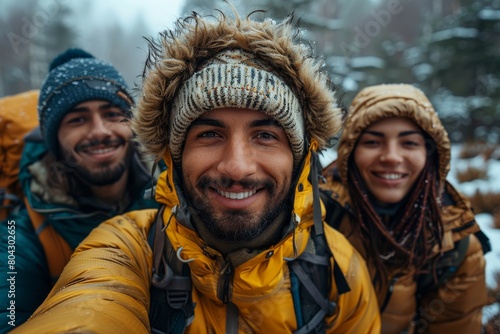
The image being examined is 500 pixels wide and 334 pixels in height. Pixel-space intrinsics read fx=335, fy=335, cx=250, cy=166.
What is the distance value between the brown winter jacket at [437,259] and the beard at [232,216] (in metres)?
1.36

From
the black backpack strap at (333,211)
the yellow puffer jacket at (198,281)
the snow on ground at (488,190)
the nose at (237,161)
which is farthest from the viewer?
the snow on ground at (488,190)

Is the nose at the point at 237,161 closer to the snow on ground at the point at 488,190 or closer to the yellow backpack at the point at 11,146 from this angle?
the snow on ground at the point at 488,190

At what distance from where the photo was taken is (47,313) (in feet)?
4.47

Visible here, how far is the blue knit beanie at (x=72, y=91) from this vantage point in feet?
9.25

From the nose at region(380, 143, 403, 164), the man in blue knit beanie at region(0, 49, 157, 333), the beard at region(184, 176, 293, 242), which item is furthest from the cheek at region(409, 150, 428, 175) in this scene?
the man in blue knit beanie at region(0, 49, 157, 333)

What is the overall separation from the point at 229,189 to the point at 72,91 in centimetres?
186

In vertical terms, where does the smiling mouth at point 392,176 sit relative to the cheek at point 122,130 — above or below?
below

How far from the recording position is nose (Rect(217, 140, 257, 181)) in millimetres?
1774

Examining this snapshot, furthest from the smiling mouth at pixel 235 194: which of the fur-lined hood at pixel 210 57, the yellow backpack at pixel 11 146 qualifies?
the yellow backpack at pixel 11 146

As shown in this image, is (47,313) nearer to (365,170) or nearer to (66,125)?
(66,125)

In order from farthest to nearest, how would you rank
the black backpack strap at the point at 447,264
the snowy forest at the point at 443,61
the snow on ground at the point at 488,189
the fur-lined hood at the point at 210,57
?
1. the snowy forest at the point at 443,61
2. the snow on ground at the point at 488,189
3. the black backpack strap at the point at 447,264
4. the fur-lined hood at the point at 210,57

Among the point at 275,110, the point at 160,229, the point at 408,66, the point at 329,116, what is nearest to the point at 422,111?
the point at 329,116

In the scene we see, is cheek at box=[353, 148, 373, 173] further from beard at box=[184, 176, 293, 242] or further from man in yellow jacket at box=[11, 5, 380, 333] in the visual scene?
beard at box=[184, 176, 293, 242]

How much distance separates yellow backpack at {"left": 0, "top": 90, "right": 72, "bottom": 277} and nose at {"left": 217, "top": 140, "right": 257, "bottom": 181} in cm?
157
